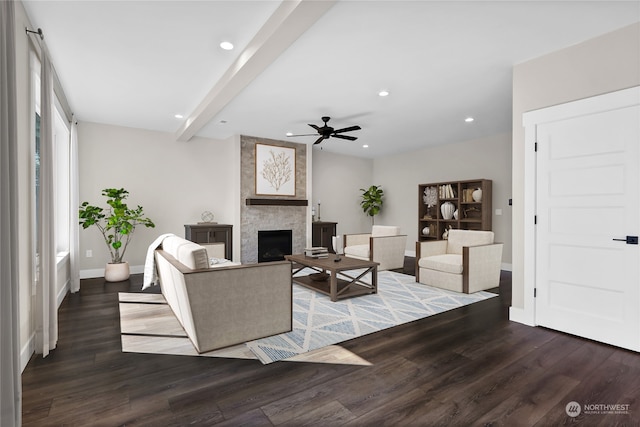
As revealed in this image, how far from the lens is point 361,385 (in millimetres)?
2111

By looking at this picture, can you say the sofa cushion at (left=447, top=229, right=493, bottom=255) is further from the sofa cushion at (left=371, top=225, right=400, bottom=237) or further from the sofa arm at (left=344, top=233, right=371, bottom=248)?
the sofa arm at (left=344, top=233, right=371, bottom=248)

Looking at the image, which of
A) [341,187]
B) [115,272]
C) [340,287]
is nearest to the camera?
[340,287]

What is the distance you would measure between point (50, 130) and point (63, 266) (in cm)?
227

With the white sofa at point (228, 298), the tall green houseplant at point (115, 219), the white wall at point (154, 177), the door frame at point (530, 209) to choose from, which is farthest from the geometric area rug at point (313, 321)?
the white wall at point (154, 177)

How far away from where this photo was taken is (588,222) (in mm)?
2865

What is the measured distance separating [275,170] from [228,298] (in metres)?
4.60

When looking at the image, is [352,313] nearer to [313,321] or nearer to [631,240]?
[313,321]

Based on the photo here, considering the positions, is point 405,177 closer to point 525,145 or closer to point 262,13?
point 525,145

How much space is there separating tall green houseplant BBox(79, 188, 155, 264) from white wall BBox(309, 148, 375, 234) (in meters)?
3.88

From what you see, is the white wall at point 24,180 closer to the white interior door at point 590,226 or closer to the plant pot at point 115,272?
the plant pot at point 115,272

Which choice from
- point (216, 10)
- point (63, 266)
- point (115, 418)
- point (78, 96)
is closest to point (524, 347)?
point (115, 418)

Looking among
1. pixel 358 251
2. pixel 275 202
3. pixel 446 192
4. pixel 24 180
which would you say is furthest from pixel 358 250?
pixel 24 180

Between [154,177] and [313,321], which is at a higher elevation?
[154,177]

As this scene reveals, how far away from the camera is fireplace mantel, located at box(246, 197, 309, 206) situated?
652 centimetres
